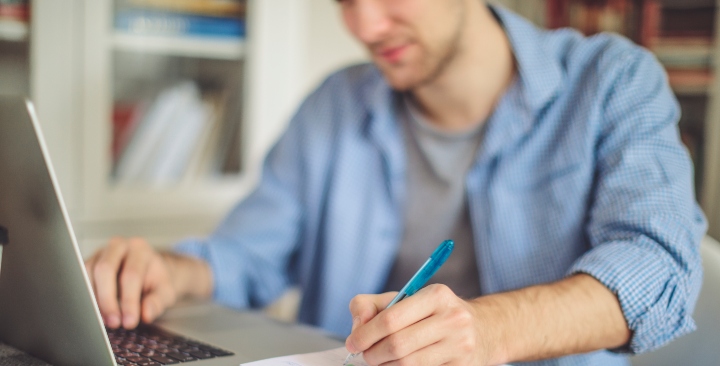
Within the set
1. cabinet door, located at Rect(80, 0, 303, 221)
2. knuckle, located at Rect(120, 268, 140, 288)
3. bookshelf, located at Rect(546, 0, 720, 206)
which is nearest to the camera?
knuckle, located at Rect(120, 268, 140, 288)

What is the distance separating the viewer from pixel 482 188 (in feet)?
3.68

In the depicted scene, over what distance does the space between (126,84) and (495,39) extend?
0.90m

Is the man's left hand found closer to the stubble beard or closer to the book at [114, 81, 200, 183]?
the stubble beard

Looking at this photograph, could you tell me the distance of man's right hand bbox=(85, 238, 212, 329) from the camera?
0.87 m

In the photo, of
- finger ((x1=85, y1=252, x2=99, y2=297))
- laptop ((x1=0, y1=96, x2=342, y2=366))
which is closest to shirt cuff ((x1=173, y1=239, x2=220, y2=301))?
finger ((x1=85, y1=252, x2=99, y2=297))

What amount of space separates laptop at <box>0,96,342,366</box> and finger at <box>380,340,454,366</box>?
0.63ft

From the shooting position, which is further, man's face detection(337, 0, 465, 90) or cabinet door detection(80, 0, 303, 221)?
cabinet door detection(80, 0, 303, 221)

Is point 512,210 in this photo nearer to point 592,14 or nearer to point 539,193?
point 539,193

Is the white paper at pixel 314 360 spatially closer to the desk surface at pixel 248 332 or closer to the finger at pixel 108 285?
the desk surface at pixel 248 332

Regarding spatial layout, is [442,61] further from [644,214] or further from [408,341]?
[408,341]

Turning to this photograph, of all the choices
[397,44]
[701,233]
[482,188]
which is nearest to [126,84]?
[397,44]

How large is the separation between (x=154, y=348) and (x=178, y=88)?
3.67 feet

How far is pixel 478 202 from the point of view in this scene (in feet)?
3.66

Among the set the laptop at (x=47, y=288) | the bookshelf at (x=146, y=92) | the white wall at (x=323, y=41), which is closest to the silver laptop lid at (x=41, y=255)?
the laptop at (x=47, y=288)
